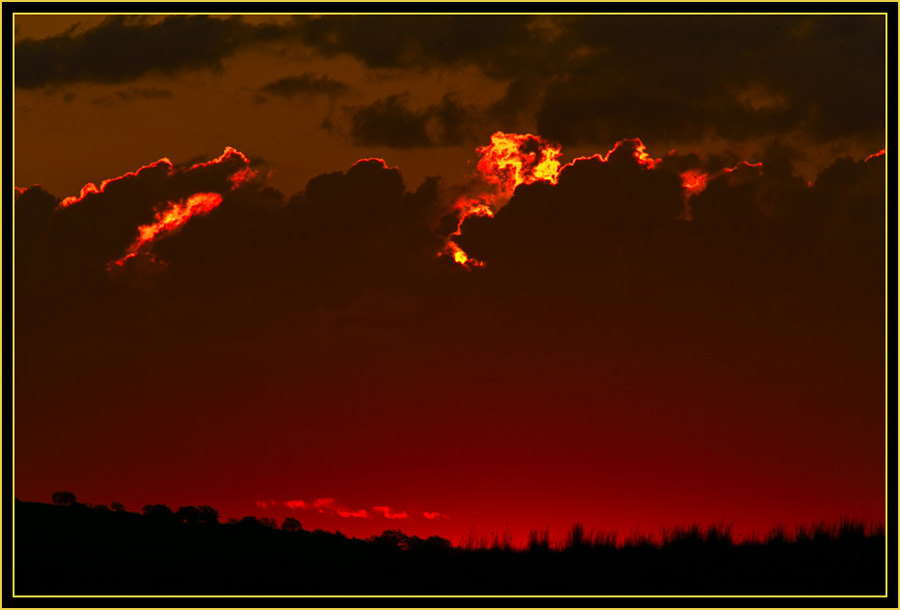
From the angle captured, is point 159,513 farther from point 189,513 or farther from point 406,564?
point 406,564

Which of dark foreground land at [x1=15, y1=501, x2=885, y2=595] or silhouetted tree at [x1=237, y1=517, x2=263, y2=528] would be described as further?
silhouetted tree at [x1=237, y1=517, x2=263, y2=528]

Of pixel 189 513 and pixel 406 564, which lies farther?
pixel 189 513

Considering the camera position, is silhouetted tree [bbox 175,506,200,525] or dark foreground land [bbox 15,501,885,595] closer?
dark foreground land [bbox 15,501,885,595]

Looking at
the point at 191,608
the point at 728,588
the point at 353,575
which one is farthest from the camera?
the point at 353,575

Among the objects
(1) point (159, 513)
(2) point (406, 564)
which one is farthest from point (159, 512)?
(2) point (406, 564)

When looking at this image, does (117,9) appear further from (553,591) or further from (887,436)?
(887,436)

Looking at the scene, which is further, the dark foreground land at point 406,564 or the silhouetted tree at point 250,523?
the silhouetted tree at point 250,523

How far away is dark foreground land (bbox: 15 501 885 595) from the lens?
67.1 feet

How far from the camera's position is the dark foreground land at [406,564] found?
67.1ft

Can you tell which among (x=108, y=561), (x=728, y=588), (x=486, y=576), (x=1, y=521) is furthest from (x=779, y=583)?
(x=1, y=521)

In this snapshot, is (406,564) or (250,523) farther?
(250,523)

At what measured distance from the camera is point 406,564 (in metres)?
21.8

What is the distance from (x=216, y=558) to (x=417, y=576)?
3.82m

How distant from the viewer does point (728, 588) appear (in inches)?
790
